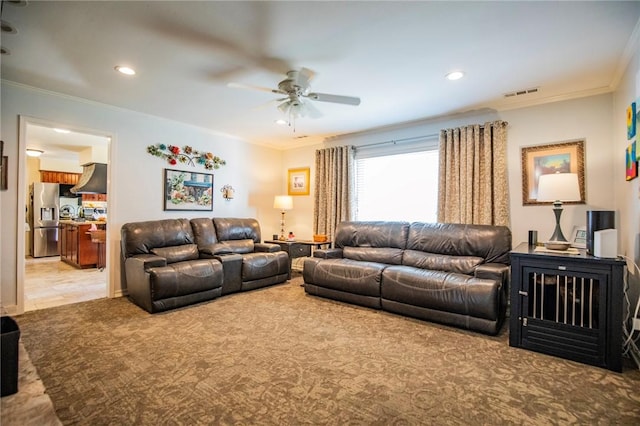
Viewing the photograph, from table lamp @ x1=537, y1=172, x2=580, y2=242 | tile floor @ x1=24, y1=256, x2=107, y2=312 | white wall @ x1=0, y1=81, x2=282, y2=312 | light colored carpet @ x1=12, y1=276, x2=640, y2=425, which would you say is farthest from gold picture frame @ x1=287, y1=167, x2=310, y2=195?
table lamp @ x1=537, y1=172, x2=580, y2=242

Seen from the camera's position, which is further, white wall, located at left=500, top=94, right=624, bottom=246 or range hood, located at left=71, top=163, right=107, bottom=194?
range hood, located at left=71, top=163, right=107, bottom=194

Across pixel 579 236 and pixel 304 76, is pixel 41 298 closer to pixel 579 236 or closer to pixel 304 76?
pixel 304 76

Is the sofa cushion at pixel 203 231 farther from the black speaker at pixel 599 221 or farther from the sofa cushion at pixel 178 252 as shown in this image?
the black speaker at pixel 599 221

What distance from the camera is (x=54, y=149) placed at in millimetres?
6668

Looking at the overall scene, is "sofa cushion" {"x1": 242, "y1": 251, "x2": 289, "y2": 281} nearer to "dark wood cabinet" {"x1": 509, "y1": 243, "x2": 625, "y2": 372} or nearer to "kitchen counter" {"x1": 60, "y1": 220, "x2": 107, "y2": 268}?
"dark wood cabinet" {"x1": 509, "y1": 243, "x2": 625, "y2": 372}

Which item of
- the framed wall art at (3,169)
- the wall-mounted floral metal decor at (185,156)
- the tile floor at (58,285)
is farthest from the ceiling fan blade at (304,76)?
the tile floor at (58,285)

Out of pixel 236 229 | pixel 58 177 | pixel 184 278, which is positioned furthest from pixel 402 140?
Result: pixel 58 177

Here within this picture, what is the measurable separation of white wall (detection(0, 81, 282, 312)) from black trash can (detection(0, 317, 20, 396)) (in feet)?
6.71

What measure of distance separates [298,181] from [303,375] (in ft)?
14.4

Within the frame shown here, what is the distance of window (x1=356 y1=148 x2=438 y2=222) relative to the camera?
459 centimetres

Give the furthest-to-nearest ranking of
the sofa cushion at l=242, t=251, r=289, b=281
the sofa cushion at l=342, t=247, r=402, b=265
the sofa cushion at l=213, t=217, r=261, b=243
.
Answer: the sofa cushion at l=213, t=217, r=261, b=243 → the sofa cushion at l=242, t=251, r=289, b=281 → the sofa cushion at l=342, t=247, r=402, b=265

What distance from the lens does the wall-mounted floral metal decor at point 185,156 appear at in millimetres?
4500

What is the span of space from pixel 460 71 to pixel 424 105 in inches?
38.1

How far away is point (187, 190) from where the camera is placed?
485 centimetres
